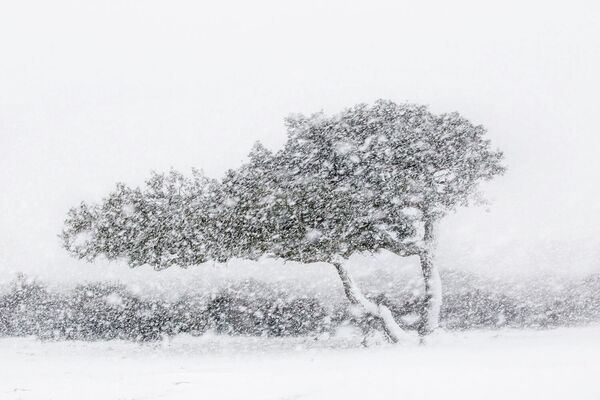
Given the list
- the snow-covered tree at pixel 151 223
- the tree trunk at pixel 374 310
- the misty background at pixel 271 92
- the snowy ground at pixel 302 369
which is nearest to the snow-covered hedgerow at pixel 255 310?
the snowy ground at pixel 302 369

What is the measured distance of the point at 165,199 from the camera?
15.4 m

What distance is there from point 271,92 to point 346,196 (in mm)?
9046

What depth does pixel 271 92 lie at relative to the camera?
68.8 feet

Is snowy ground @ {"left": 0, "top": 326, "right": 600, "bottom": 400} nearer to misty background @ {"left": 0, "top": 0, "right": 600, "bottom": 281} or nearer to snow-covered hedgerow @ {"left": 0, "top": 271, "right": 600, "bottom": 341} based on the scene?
snow-covered hedgerow @ {"left": 0, "top": 271, "right": 600, "bottom": 341}

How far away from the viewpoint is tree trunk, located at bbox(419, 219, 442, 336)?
14.4 meters

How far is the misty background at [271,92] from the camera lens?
17.6 metres

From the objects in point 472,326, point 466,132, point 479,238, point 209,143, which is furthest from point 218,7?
point 472,326

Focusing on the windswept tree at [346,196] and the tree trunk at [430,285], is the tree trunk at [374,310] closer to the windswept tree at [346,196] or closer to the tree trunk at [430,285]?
the windswept tree at [346,196]

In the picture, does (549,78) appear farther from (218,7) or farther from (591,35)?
(218,7)

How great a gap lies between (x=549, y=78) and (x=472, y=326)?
1127 cm

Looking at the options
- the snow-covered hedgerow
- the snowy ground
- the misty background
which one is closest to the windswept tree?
the misty background

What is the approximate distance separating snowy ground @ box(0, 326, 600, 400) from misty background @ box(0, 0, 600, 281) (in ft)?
11.1

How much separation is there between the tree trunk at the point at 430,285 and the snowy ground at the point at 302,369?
518 mm

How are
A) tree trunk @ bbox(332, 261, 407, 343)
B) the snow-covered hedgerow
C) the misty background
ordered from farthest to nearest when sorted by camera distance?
the misty background
the snow-covered hedgerow
tree trunk @ bbox(332, 261, 407, 343)
